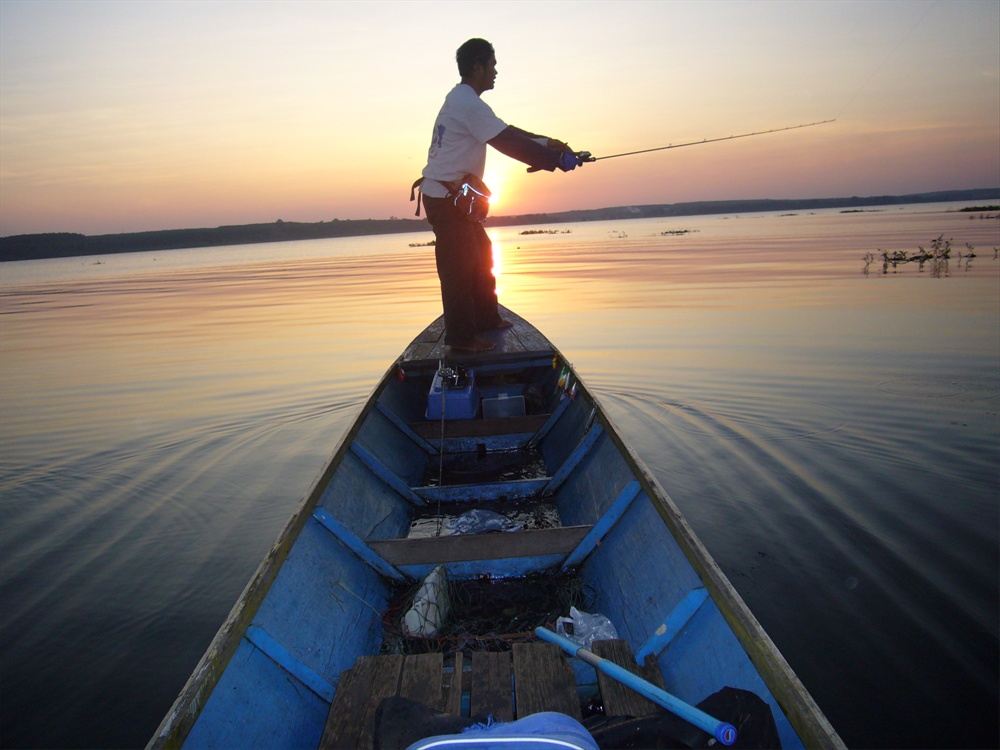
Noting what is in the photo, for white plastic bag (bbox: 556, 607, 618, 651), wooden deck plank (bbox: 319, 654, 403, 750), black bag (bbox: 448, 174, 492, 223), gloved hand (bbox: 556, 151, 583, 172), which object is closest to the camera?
wooden deck plank (bbox: 319, 654, 403, 750)

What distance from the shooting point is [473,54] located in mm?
5613

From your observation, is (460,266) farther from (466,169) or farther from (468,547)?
(468,547)

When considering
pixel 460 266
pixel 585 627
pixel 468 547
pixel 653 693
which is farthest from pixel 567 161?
pixel 653 693

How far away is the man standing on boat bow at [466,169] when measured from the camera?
215 inches

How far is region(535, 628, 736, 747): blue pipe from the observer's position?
1.97 meters

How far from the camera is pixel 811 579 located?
14.6 feet

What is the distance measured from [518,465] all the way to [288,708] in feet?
11.9

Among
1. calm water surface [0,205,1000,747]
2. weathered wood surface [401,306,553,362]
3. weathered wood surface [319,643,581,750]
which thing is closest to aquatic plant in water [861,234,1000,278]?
calm water surface [0,205,1000,747]

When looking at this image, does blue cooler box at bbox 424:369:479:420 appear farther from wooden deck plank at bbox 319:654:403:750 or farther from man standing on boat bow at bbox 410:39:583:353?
wooden deck plank at bbox 319:654:403:750

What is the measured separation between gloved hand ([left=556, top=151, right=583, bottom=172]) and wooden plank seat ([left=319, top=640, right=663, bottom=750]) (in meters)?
4.23

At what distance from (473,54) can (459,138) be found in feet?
2.53

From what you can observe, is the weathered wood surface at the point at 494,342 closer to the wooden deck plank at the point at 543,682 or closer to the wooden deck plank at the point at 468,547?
the wooden deck plank at the point at 468,547

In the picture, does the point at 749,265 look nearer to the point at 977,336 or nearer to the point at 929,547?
the point at 977,336

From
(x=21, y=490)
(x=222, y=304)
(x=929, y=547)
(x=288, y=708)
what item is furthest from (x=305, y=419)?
(x=222, y=304)
